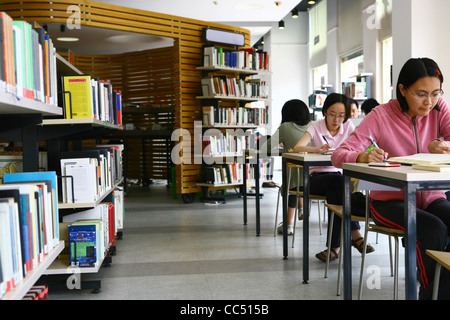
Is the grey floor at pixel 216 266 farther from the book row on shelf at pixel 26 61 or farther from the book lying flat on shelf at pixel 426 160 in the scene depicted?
the book row on shelf at pixel 26 61

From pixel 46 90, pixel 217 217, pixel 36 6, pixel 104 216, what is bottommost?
pixel 217 217

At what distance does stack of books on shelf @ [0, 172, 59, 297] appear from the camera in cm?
124

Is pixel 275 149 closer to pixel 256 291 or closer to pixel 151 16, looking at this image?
pixel 256 291

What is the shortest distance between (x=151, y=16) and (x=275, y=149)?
10.7 ft

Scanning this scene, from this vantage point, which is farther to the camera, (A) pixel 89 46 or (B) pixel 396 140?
(A) pixel 89 46

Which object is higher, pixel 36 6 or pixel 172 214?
pixel 36 6

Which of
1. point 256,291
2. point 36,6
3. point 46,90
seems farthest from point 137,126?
point 46,90

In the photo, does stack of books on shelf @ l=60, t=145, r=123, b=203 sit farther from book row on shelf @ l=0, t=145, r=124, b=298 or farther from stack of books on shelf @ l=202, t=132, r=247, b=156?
stack of books on shelf @ l=202, t=132, r=247, b=156

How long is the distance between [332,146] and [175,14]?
23.6ft

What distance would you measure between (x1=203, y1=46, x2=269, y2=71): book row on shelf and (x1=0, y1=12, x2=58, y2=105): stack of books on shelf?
4721 millimetres

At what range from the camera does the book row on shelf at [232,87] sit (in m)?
6.56
